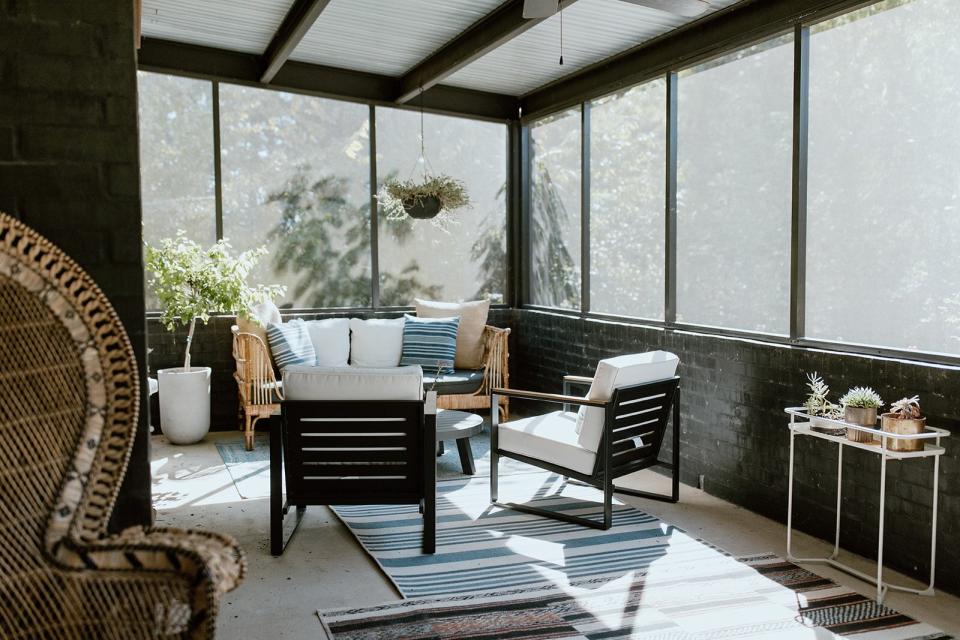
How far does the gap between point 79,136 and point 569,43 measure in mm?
4228

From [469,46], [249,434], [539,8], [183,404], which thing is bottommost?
[249,434]

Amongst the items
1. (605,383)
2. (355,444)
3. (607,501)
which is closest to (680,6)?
(605,383)

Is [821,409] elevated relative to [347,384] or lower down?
lower down

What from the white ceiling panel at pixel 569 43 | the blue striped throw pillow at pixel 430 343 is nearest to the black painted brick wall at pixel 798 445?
the blue striped throw pillow at pixel 430 343

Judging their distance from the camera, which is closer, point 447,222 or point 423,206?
point 423,206

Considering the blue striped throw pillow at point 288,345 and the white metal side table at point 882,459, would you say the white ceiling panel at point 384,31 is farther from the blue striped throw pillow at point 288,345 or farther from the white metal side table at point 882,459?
the white metal side table at point 882,459

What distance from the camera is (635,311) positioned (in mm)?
5711

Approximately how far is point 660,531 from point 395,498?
1.35 meters

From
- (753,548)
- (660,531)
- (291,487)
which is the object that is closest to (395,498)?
(291,487)

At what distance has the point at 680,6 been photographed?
Answer: 14.3 ft

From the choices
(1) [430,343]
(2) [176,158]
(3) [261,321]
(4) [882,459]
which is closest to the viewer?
(4) [882,459]

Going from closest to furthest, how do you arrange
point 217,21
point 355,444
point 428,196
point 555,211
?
point 355,444 < point 217,21 < point 428,196 < point 555,211

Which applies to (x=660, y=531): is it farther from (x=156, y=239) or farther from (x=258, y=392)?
(x=156, y=239)

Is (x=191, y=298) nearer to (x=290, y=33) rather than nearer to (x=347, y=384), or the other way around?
(x=290, y=33)
